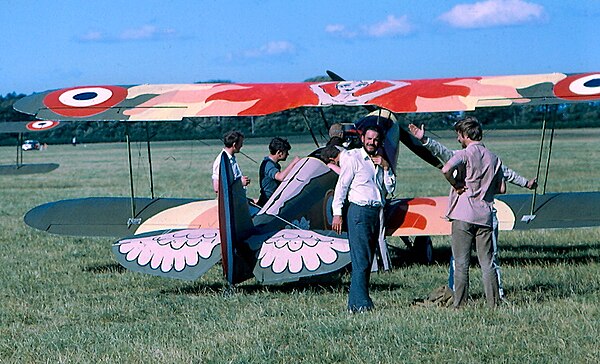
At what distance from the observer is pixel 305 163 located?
9234 mm

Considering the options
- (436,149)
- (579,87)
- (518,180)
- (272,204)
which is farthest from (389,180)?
(518,180)

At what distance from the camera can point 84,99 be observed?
32.6ft

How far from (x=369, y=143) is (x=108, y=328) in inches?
92.3

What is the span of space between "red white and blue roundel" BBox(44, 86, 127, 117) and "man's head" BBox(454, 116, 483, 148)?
153 inches

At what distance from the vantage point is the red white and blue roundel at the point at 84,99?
952 centimetres

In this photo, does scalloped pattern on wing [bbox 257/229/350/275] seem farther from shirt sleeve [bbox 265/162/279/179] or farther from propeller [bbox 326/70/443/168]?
propeller [bbox 326/70/443/168]

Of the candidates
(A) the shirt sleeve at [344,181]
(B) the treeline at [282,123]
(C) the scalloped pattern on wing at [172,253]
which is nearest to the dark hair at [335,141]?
(C) the scalloped pattern on wing at [172,253]

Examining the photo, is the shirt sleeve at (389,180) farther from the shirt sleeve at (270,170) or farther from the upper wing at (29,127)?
the upper wing at (29,127)

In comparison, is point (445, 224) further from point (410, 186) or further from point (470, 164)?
point (410, 186)

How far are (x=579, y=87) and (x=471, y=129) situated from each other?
2.55m

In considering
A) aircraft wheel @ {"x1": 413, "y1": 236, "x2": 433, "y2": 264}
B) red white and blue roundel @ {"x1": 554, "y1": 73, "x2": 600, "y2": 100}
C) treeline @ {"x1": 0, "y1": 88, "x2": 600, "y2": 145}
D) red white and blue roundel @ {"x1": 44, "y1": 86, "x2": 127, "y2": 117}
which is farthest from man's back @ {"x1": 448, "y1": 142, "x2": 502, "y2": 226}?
treeline @ {"x1": 0, "y1": 88, "x2": 600, "y2": 145}

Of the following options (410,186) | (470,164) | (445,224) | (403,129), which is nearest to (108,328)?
(470,164)

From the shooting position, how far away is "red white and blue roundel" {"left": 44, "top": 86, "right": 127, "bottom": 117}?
31.2 feet

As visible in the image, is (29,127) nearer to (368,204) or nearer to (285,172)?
(285,172)
